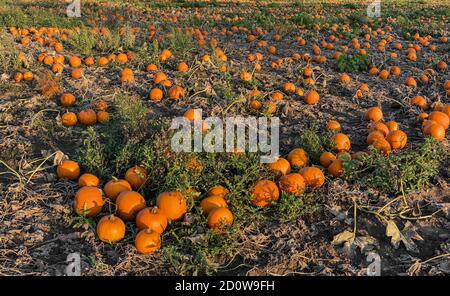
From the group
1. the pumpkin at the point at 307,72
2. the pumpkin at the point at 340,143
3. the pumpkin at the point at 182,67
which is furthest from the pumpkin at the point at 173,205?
the pumpkin at the point at 307,72

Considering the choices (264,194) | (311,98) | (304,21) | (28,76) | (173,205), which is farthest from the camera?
(304,21)

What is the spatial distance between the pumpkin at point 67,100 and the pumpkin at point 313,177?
3694 mm

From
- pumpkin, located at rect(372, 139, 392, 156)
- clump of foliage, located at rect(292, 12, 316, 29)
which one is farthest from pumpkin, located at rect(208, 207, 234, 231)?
A: clump of foliage, located at rect(292, 12, 316, 29)

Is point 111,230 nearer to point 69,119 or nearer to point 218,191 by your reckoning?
point 218,191

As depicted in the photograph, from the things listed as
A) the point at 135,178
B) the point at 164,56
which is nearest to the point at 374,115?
the point at 135,178

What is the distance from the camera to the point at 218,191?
13.1ft

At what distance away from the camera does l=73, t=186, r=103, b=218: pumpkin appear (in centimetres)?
379

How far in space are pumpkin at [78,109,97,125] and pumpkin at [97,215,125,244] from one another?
2254 mm

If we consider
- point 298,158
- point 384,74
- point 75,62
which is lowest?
point 298,158

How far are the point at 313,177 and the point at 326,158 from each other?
1.37 ft

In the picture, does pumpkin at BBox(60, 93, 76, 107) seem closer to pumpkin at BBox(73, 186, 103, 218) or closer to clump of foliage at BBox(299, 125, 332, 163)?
pumpkin at BBox(73, 186, 103, 218)

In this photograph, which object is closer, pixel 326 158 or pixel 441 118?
pixel 326 158
